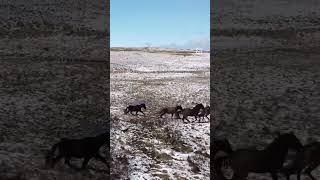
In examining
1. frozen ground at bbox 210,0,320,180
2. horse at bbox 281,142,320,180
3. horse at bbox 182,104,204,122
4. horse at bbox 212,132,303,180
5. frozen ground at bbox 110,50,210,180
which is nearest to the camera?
horse at bbox 281,142,320,180

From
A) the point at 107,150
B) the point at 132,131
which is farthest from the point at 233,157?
the point at 132,131

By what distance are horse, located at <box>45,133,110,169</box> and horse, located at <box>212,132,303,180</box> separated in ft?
9.54

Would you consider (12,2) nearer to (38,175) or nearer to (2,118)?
(2,118)

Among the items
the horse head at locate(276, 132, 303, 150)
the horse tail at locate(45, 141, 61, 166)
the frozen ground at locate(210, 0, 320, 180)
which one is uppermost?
the frozen ground at locate(210, 0, 320, 180)

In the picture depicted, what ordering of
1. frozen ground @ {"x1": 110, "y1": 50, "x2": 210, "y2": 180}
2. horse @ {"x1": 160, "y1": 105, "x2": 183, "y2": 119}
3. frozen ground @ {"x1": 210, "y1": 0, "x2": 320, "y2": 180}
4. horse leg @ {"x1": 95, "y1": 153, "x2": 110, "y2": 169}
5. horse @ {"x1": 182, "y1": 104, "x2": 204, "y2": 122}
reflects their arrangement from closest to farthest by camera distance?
frozen ground @ {"x1": 210, "y1": 0, "x2": 320, "y2": 180}
horse leg @ {"x1": 95, "y1": 153, "x2": 110, "y2": 169}
frozen ground @ {"x1": 110, "y1": 50, "x2": 210, "y2": 180}
horse @ {"x1": 182, "y1": 104, "x2": 204, "y2": 122}
horse @ {"x1": 160, "y1": 105, "x2": 183, "y2": 119}


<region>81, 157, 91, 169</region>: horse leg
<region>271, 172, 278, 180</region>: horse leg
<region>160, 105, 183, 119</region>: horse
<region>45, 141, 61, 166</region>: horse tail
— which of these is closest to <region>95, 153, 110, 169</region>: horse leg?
<region>81, 157, 91, 169</region>: horse leg

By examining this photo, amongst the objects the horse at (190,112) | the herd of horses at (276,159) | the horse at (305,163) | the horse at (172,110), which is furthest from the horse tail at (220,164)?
the horse at (172,110)

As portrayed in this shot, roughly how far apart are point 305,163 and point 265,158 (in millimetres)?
836

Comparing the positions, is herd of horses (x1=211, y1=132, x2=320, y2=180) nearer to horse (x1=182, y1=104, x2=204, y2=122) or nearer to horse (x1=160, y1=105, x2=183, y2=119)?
horse (x1=182, y1=104, x2=204, y2=122)

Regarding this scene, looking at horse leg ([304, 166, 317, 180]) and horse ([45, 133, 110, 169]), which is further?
horse ([45, 133, 110, 169])

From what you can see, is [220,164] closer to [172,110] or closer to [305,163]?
[305,163]

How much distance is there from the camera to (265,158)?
9047 millimetres

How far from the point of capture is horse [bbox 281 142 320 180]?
8898 mm

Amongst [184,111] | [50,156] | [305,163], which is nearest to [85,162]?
[50,156]
